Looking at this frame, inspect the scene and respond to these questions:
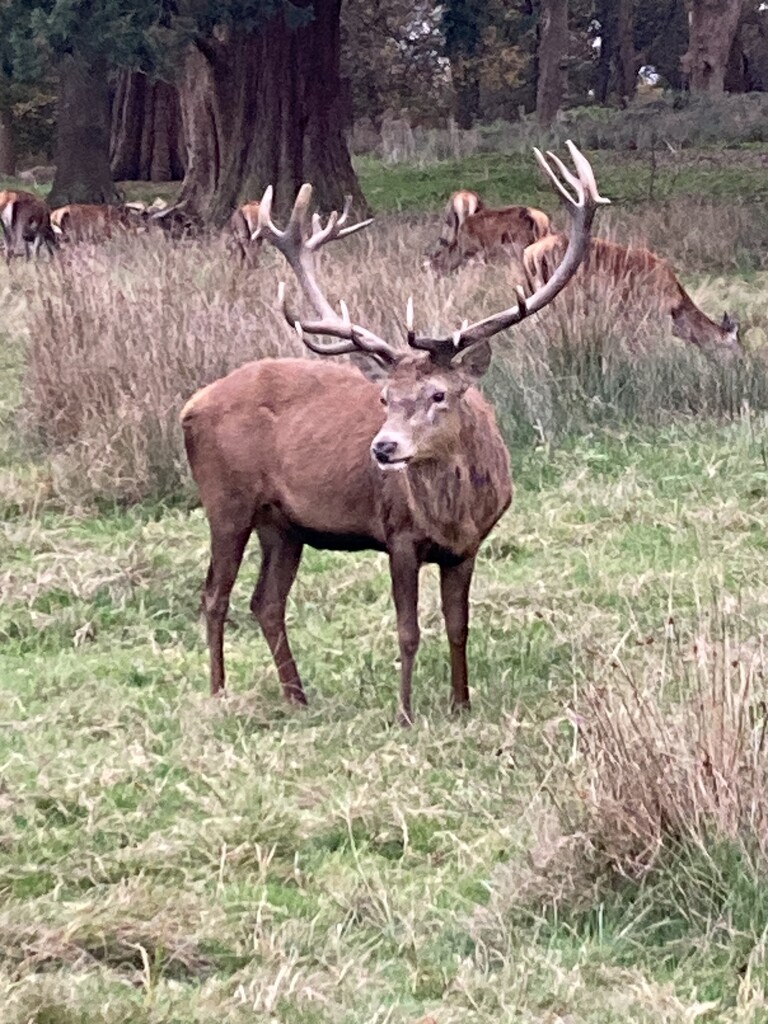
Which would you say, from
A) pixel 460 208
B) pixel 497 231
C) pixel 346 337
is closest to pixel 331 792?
pixel 346 337

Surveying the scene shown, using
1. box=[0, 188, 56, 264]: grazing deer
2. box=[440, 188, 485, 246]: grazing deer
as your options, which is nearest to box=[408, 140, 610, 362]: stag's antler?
box=[440, 188, 485, 246]: grazing deer

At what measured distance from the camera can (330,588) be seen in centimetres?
758

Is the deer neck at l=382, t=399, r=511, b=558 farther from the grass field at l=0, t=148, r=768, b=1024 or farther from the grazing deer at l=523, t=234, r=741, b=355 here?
the grazing deer at l=523, t=234, r=741, b=355

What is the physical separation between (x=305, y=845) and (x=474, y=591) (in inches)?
104

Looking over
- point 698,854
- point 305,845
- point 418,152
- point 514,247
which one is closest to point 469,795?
point 305,845

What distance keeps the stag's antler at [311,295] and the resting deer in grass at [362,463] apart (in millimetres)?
11

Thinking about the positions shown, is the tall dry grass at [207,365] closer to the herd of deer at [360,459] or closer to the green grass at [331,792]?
the green grass at [331,792]

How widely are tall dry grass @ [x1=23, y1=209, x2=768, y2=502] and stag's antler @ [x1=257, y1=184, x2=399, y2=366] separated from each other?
6.36 feet

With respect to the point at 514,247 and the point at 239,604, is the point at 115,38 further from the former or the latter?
the point at 239,604

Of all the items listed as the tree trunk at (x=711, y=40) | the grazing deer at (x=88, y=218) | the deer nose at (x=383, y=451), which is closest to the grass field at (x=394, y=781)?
the deer nose at (x=383, y=451)

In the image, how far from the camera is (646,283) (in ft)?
39.7

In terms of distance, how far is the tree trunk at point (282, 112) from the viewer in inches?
775

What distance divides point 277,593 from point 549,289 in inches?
55.6

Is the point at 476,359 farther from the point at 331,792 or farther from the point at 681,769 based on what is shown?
the point at 681,769
